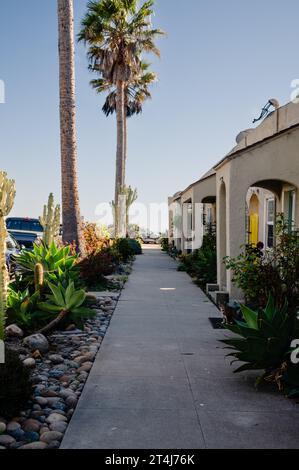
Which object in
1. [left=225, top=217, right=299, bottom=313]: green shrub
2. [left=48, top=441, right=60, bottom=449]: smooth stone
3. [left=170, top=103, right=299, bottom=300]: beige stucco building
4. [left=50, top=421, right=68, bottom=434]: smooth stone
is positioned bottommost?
[left=48, top=441, right=60, bottom=449]: smooth stone

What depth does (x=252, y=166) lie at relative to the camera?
9641 millimetres

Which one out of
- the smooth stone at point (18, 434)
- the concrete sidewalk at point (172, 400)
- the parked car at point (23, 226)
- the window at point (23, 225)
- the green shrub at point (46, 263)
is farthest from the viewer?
the window at point (23, 225)

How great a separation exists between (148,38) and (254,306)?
2035 cm

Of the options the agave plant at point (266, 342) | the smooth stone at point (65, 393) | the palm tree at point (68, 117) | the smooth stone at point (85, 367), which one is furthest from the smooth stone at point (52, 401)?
the palm tree at point (68, 117)

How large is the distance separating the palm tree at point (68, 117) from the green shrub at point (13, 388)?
9.14m

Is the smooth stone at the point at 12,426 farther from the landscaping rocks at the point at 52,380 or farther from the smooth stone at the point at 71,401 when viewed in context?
the smooth stone at the point at 71,401

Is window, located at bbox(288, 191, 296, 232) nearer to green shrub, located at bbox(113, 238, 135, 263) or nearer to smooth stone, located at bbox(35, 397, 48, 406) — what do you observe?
smooth stone, located at bbox(35, 397, 48, 406)

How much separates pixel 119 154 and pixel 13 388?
73.5ft

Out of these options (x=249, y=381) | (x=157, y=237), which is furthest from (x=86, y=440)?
(x=157, y=237)

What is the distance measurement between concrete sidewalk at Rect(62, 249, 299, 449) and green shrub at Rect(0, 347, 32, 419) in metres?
0.55

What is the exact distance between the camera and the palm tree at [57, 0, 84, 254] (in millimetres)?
13359

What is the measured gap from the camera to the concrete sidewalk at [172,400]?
4.03 m

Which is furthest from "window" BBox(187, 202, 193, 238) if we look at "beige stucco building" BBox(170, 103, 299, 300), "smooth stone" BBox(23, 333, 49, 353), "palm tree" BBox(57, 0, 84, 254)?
"smooth stone" BBox(23, 333, 49, 353)

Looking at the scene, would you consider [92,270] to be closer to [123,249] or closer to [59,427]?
[59,427]
